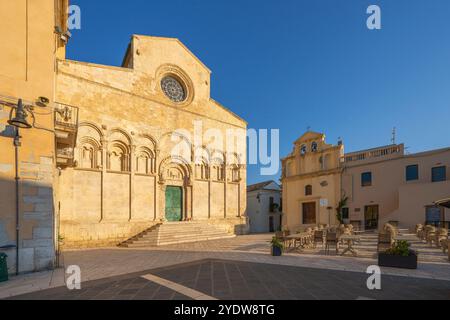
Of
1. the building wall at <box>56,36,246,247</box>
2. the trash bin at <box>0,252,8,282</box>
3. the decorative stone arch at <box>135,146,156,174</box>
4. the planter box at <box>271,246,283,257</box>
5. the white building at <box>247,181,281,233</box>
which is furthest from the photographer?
the white building at <box>247,181,281,233</box>

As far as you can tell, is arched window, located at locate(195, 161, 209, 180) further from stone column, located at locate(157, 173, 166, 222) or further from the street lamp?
the street lamp

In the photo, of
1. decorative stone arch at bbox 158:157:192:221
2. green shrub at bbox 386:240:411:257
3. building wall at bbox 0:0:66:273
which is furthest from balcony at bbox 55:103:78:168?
green shrub at bbox 386:240:411:257

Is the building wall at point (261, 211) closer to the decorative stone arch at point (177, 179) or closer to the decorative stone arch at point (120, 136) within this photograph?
the decorative stone arch at point (177, 179)

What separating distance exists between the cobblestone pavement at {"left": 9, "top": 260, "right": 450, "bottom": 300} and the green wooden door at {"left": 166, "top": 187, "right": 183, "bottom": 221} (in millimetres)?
12417

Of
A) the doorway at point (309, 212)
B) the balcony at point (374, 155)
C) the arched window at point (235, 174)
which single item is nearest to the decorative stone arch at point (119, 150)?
the arched window at point (235, 174)

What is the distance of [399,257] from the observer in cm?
766

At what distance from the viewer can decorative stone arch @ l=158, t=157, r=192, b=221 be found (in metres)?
19.2

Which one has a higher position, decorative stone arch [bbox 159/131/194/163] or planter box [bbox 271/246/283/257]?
decorative stone arch [bbox 159/131/194/163]

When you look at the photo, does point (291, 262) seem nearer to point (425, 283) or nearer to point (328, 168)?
point (425, 283)

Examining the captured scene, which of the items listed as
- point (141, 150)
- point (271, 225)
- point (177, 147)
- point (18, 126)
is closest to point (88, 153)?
point (141, 150)

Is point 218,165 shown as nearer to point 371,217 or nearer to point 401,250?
point 371,217

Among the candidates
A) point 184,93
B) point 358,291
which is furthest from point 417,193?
point 184,93

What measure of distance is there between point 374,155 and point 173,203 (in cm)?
1727
